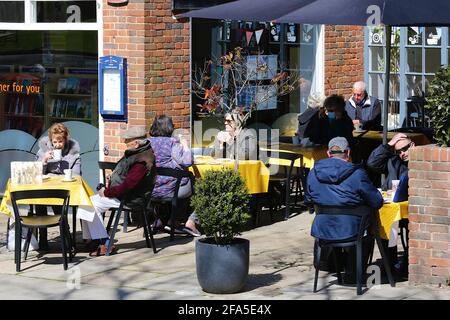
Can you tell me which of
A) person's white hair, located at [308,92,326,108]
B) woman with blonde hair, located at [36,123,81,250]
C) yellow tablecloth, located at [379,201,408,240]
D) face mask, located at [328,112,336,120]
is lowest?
yellow tablecloth, located at [379,201,408,240]

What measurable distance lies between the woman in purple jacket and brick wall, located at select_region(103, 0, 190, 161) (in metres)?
1.14

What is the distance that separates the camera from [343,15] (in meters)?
10.6

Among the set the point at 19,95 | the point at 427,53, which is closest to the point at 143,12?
the point at 19,95

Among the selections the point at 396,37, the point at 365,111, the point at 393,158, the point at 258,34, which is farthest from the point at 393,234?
the point at 396,37

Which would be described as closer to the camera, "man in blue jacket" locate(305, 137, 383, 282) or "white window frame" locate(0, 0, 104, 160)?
"man in blue jacket" locate(305, 137, 383, 282)

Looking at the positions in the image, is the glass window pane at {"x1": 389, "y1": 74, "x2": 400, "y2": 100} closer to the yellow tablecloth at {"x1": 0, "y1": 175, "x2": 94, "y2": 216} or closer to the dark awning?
the dark awning

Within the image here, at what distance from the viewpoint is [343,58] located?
54.4ft

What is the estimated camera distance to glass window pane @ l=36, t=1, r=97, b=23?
1418cm

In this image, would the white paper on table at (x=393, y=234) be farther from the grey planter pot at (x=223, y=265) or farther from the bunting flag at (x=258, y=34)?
the bunting flag at (x=258, y=34)

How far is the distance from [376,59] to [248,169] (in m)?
4.59

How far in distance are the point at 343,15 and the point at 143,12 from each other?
371cm

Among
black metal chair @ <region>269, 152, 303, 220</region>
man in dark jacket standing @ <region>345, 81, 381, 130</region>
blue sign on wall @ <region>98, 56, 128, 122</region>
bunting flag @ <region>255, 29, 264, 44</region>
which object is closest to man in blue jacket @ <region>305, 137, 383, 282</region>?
black metal chair @ <region>269, 152, 303, 220</region>

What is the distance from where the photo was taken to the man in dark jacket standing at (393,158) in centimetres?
1044

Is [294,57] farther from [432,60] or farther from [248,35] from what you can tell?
[432,60]
